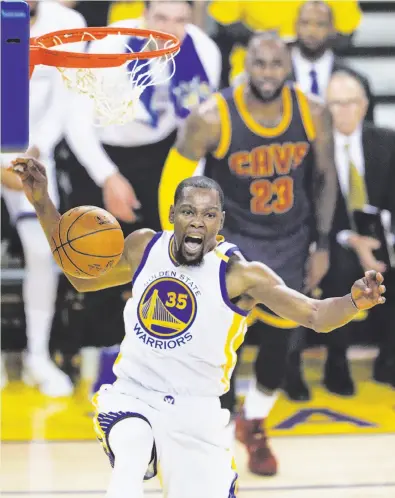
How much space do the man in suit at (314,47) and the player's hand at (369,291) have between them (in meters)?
3.27

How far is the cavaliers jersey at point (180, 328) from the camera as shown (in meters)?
4.18

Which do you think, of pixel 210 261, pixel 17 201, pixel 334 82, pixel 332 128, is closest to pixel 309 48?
pixel 334 82

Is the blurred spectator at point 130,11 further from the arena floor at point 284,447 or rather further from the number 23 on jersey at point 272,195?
the arena floor at point 284,447

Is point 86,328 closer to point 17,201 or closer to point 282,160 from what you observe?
point 17,201

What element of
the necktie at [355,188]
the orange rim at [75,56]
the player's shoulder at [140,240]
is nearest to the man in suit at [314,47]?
the necktie at [355,188]

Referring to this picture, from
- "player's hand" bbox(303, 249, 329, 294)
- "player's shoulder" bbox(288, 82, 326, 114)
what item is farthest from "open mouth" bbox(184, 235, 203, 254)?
"player's shoulder" bbox(288, 82, 326, 114)

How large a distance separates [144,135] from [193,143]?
94 centimetres

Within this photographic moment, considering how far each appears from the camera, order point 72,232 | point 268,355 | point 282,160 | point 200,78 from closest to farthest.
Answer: point 72,232, point 268,355, point 282,160, point 200,78

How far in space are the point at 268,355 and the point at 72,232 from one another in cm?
196

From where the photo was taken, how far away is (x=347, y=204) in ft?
23.4

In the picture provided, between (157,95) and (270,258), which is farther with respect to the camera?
(157,95)

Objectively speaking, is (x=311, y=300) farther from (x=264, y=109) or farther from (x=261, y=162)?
(x=264, y=109)

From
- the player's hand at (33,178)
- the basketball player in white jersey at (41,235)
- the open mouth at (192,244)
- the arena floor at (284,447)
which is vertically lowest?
the arena floor at (284,447)

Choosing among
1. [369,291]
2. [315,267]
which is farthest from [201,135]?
[369,291]
